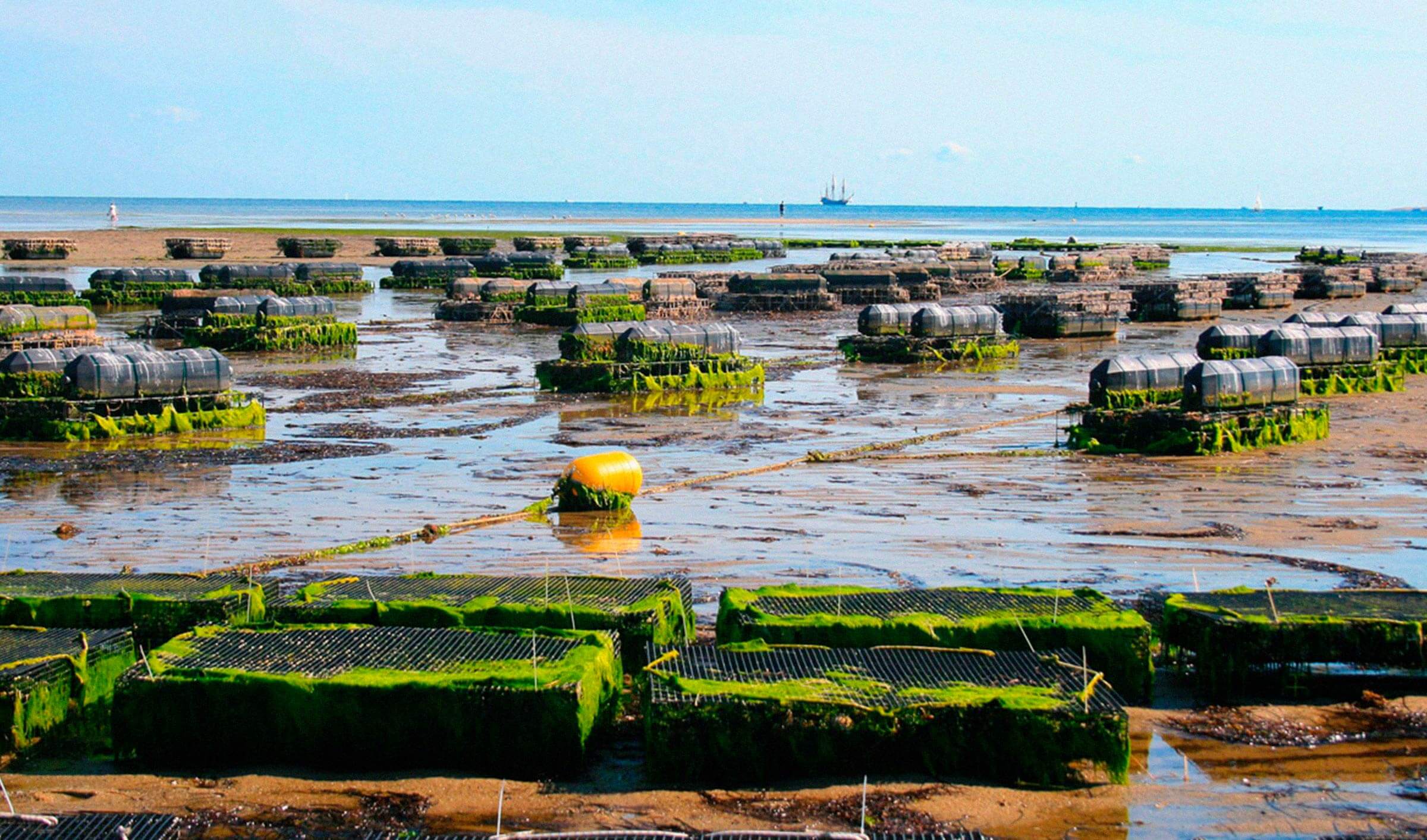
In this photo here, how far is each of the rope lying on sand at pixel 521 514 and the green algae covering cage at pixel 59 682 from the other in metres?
2.98

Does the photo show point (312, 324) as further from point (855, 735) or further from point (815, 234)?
point (815, 234)

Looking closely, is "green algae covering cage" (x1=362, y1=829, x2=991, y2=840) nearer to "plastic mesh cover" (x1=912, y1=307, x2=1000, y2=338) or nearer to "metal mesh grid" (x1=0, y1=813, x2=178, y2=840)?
"metal mesh grid" (x1=0, y1=813, x2=178, y2=840)

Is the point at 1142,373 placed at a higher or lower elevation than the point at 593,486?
higher

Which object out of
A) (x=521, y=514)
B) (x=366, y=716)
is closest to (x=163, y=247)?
(x=521, y=514)

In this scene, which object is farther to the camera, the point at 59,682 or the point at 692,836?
the point at 59,682

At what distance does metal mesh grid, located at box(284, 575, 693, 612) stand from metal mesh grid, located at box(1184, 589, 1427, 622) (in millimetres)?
4954

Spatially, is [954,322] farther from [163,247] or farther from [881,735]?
[163,247]

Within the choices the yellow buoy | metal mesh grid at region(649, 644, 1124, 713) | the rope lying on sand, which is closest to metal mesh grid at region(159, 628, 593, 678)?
metal mesh grid at region(649, 644, 1124, 713)

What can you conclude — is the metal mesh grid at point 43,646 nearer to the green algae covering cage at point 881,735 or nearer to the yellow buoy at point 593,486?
the green algae covering cage at point 881,735

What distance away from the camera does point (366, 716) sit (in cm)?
1022

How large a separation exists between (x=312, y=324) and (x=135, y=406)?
17830 mm

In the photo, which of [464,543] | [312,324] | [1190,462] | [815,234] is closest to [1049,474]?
[1190,462]

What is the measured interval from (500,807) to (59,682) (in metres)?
4.17

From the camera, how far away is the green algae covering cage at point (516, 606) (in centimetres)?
1230
